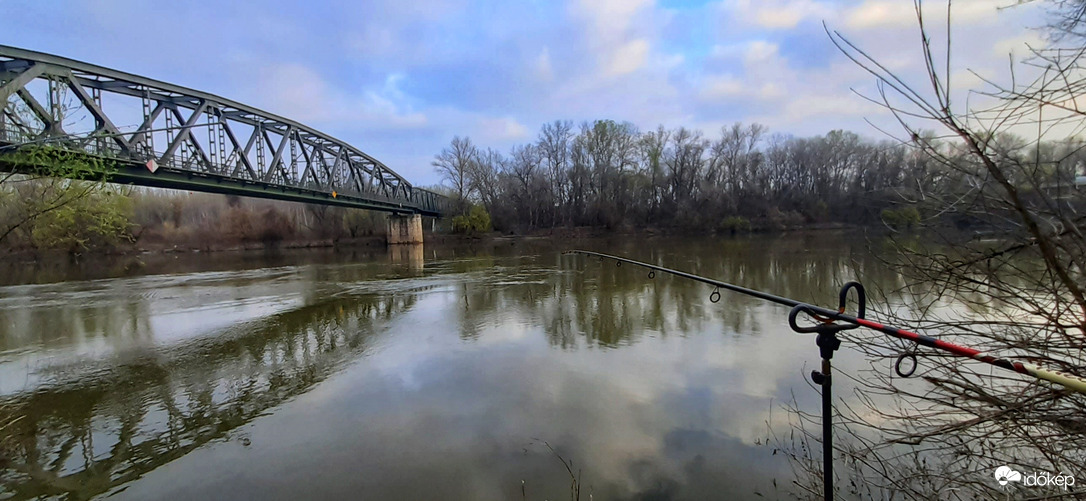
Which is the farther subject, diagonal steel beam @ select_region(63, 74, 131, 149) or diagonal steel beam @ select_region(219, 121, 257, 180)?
diagonal steel beam @ select_region(219, 121, 257, 180)

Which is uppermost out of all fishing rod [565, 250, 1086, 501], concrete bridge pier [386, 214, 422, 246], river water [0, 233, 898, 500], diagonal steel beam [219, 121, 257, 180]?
diagonal steel beam [219, 121, 257, 180]

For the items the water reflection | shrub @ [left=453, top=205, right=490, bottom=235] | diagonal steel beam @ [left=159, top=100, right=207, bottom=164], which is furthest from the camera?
shrub @ [left=453, top=205, right=490, bottom=235]

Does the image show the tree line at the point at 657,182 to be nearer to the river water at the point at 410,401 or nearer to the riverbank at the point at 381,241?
the riverbank at the point at 381,241

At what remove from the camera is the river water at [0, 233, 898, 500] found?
3936 millimetres

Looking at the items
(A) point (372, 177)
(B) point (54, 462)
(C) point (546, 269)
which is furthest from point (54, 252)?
(B) point (54, 462)

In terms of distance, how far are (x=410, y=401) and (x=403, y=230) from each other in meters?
59.3

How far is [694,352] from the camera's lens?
7.11 meters

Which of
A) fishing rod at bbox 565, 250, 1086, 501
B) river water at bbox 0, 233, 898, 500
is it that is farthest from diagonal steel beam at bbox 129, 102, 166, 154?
fishing rod at bbox 565, 250, 1086, 501

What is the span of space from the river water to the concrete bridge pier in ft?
164

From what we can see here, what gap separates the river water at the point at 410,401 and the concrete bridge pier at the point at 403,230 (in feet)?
164

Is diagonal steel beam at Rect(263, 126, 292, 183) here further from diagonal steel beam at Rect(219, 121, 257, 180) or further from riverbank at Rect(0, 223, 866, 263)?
riverbank at Rect(0, 223, 866, 263)

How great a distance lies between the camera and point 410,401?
18.4ft

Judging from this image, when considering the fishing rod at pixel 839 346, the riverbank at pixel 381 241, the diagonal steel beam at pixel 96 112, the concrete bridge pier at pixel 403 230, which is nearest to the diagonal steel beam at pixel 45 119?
the fishing rod at pixel 839 346

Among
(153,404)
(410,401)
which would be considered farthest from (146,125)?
(410,401)
